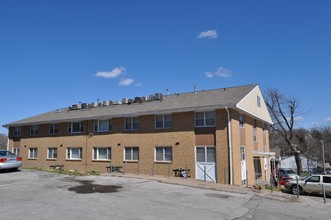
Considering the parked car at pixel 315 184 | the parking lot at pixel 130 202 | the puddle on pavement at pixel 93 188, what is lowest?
the parked car at pixel 315 184

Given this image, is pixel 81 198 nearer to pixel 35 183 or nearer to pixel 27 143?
pixel 35 183

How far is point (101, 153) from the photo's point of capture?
27.8 meters

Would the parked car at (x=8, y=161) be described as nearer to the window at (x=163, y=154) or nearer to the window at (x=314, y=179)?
the window at (x=163, y=154)

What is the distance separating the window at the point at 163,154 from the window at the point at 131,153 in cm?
203

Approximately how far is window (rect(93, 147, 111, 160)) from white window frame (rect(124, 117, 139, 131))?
2.68m

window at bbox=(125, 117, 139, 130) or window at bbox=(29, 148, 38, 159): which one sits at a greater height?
window at bbox=(125, 117, 139, 130)

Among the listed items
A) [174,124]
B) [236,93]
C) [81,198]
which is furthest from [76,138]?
[81,198]

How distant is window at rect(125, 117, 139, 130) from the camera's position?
85.7 feet

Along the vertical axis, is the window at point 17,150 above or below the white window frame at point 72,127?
below

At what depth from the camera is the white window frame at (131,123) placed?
26.1 meters

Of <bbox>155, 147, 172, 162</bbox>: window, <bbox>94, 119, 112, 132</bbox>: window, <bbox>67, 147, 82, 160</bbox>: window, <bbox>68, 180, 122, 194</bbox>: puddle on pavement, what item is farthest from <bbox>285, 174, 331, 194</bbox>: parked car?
<bbox>67, 147, 82, 160</bbox>: window

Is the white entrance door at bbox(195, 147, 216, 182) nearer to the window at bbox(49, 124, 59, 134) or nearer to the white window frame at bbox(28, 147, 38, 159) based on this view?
the window at bbox(49, 124, 59, 134)

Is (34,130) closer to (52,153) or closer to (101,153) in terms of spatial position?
(52,153)

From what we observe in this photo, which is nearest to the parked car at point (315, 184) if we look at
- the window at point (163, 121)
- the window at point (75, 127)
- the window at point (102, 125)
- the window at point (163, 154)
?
the window at point (163, 154)
